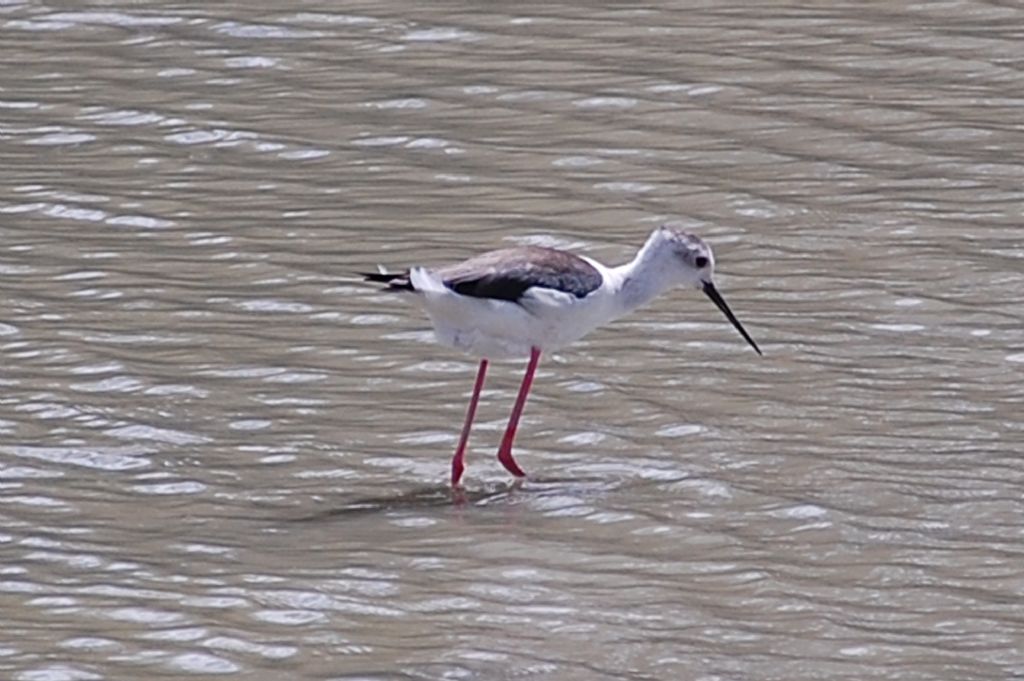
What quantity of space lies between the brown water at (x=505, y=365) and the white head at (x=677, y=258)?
331mm

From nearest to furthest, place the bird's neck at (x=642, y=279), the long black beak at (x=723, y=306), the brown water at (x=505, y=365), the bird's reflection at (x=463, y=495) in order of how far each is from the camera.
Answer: the brown water at (x=505, y=365), the bird's reflection at (x=463, y=495), the bird's neck at (x=642, y=279), the long black beak at (x=723, y=306)

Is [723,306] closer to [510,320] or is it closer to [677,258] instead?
[677,258]

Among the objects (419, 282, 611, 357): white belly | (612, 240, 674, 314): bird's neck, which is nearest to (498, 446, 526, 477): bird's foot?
(419, 282, 611, 357): white belly

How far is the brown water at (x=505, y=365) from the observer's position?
596cm

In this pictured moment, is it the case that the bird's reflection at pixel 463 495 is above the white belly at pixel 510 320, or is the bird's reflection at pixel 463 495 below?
below

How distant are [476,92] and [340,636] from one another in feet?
16.8

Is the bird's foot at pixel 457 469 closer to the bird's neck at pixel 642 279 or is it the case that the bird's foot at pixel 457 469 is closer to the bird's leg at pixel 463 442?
the bird's leg at pixel 463 442

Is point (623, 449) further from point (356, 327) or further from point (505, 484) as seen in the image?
point (356, 327)

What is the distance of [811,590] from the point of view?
6074mm

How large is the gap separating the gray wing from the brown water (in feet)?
1.53

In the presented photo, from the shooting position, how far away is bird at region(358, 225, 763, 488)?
7145 mm

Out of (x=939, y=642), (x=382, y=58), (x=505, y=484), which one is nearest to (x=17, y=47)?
(x=382, y=58)

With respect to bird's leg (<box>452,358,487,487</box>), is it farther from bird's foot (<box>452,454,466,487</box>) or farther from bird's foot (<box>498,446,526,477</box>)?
bird's foot (<box>498,446,526,477</box>)

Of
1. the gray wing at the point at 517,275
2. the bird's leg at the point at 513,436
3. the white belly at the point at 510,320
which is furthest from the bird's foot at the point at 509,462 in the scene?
the gray wing at the point at 517,275
